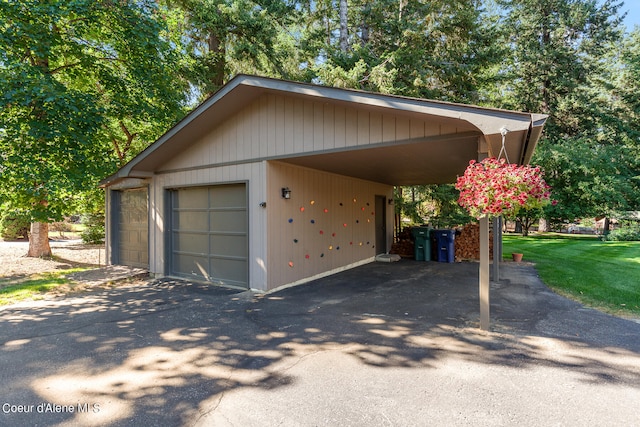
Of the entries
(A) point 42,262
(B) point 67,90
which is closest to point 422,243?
(B) point 67,90

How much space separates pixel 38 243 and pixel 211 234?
7407 mm

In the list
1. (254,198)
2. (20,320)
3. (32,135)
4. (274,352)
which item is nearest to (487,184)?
(274,352)

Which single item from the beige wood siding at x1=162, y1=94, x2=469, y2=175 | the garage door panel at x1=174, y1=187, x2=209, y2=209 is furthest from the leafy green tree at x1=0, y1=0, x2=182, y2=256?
the beige wood siding at x1=162, y1=94, x2=469, y2=175

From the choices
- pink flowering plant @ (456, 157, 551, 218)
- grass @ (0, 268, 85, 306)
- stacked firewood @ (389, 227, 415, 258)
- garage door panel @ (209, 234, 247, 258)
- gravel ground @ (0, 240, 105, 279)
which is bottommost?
grass @ (0, 268, 85, 306)

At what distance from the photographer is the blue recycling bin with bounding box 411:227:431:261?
9.65m

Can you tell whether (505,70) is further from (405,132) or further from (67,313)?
(67,313)

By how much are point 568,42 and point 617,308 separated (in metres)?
20.1

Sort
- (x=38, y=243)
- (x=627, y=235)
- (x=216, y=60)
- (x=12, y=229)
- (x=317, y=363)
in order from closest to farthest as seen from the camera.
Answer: (x=317, y=363)
(x=38, y=243)
(x=216, y=60)
(x=627, y=235)
(x=12, y=229)

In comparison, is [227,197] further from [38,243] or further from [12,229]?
[12,229]

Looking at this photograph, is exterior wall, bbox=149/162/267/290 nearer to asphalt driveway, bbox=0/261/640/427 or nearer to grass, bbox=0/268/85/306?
asphalt driveway, bbox=0/261/640/427

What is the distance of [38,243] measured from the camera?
10.2 meters

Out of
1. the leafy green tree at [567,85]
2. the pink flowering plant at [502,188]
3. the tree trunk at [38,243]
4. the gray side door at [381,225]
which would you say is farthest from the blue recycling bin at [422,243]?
the tree trunk at [38,243]

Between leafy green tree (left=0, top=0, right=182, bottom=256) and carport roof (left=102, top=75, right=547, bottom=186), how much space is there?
1.18 meters

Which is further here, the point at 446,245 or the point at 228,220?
the point at 446,245
